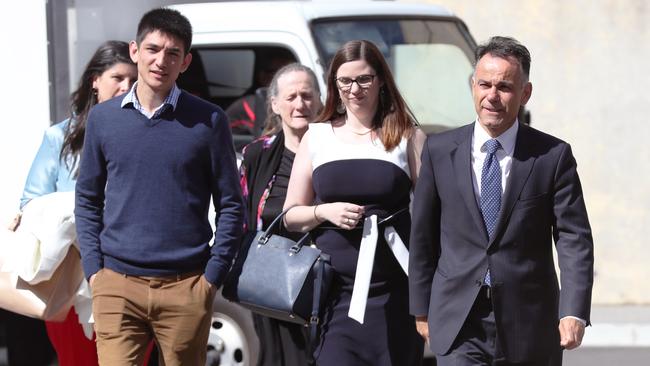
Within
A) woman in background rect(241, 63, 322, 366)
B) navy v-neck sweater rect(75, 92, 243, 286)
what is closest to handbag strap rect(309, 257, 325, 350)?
navy v-neck sweater rect(75, 92, 243, 286)

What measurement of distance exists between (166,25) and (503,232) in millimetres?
1498

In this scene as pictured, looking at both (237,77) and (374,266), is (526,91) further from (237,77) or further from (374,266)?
(237,77)

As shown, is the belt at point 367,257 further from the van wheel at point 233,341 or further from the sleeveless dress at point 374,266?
the van wheel at point 233,341

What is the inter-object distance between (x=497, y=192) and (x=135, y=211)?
1.34 m

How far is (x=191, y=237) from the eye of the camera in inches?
201

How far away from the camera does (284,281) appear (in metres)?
5.39

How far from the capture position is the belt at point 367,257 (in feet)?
17.3

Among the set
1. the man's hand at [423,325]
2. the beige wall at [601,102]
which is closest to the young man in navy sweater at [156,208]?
the man's hand at [423,325]

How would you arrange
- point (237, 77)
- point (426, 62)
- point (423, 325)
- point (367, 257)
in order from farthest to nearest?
point (237, 77) → point (426, 62) → point (367, 257) → point (423, 325)

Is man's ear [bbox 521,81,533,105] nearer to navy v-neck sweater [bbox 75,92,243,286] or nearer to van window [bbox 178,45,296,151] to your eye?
navy v-neck sweater [bbox 75,92,243,286]

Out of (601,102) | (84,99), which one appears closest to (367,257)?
(84,99)

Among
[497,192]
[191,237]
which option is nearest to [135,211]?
[191,237]

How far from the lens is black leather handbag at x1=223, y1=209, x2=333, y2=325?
5.37 metres

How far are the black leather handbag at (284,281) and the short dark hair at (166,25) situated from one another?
884 mm
